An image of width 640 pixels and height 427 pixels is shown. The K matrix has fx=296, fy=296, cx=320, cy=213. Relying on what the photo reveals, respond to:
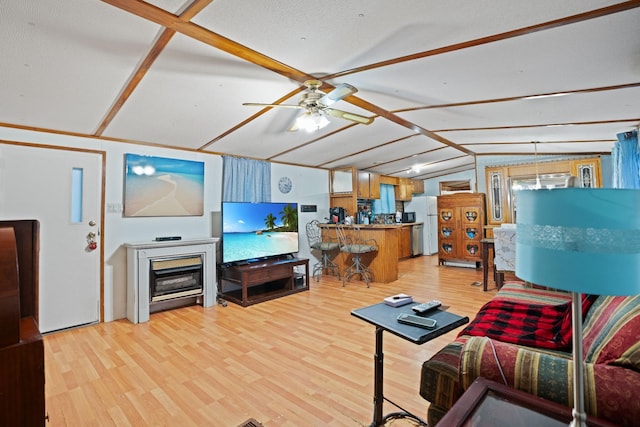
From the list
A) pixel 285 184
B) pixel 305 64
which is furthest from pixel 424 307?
pixel 285 184

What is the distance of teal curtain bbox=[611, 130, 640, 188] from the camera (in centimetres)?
346

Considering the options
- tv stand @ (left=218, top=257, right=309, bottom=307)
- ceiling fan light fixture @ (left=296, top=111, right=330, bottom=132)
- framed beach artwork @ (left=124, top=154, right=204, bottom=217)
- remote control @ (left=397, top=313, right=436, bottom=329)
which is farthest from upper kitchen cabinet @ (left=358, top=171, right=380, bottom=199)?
remote control @ (left=397, top=313, right=436, bottom=329)

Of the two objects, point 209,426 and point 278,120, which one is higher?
point 278,120

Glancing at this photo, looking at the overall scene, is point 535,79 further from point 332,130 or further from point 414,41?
point 332,130

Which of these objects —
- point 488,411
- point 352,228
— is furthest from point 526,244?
point 352,228

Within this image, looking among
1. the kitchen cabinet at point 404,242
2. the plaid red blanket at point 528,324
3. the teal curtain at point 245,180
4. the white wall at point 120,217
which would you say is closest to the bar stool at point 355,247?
the teal curtain at point 245,180

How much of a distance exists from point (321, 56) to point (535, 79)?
167 cm

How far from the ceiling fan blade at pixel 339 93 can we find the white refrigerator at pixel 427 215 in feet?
21.9

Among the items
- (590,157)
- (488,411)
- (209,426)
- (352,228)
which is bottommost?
(209,426)

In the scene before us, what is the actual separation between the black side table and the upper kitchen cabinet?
449 centimetres

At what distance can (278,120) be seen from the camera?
3426 millimetres

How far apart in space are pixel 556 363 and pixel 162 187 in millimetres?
4134

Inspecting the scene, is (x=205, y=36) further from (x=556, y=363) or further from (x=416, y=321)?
(x=556, y=363)

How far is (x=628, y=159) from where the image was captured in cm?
353
